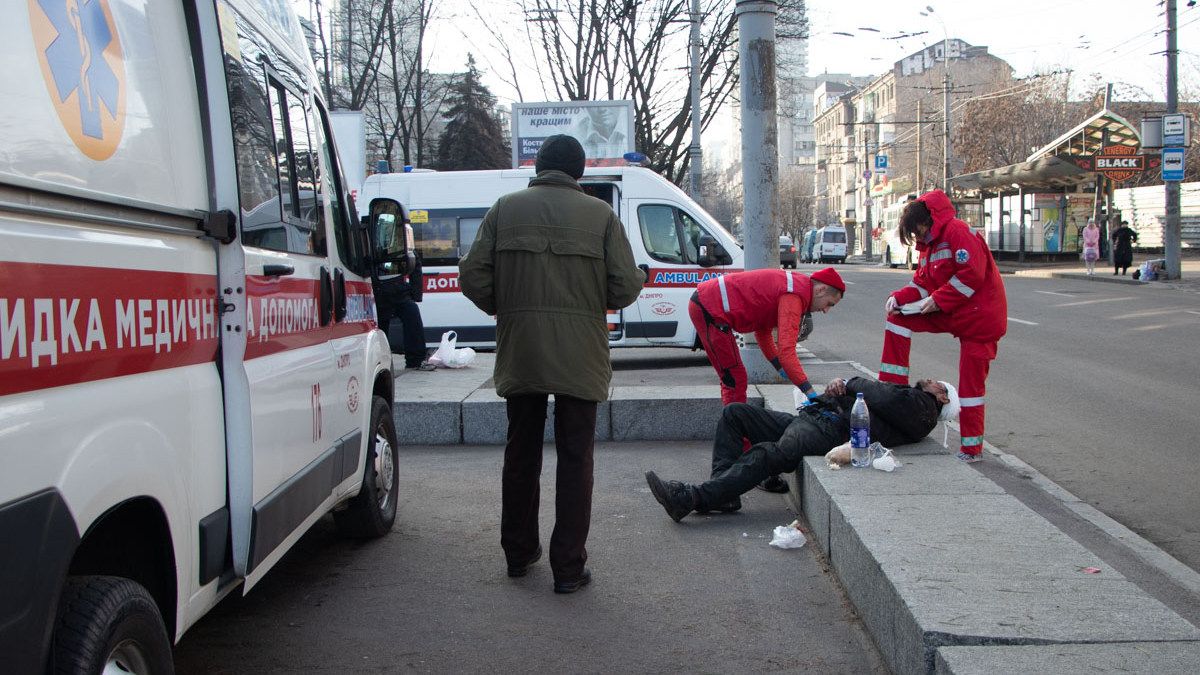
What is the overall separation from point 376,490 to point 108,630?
3114 millimetres

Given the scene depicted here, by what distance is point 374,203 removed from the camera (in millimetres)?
5301

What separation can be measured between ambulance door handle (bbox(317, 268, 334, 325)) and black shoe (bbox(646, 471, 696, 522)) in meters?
2.05

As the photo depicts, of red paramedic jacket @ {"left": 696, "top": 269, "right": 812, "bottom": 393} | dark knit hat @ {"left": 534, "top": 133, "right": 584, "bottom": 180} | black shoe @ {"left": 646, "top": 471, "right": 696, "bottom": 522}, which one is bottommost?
black shoe @ {"left": 646, "top": 471, "right": 696, "bottom": 522}

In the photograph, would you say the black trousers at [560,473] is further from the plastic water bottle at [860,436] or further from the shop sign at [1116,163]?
the shop sign at [1116,163]

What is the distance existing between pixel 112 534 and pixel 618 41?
1106 inches

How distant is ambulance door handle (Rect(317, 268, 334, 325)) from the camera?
14.1ft

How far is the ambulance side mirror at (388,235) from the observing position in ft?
17.1

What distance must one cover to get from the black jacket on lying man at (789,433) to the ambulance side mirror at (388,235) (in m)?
1.71

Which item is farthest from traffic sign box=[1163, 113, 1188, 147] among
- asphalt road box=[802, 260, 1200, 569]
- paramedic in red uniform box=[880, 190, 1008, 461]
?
paramedic in red uniform box=[880, 190, 1008, 461]

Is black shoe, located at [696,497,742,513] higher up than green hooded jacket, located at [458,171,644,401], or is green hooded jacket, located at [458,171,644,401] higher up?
green hooded jacket, located at [458,171,644,401]

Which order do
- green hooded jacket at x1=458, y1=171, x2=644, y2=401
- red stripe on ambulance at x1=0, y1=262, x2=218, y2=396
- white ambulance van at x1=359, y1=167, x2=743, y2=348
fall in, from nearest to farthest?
1. red stripe on ambulance at x1=0, y1=262, x2=218, y2=396
2. green hooded jacket at x1=458, y1=171, x2=644, y2=401
3. white ambulance van at x1=359, y1=167, x2=743, y2=348

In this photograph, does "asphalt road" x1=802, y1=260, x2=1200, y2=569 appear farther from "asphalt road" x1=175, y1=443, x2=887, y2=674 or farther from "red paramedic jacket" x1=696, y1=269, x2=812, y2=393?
"red paramedic jacket" x1=696, y1=269, x2=812, y2=393

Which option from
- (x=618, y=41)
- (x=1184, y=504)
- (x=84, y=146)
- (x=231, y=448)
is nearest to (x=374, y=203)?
(x=231, y=448)

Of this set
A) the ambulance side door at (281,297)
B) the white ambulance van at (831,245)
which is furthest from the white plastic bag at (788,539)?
the white ambulance van at (831,245)
